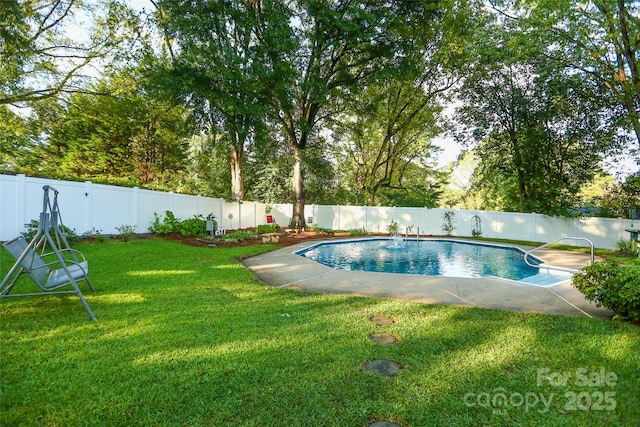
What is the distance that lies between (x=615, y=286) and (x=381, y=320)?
2760 mm

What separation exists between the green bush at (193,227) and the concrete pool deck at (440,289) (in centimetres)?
544

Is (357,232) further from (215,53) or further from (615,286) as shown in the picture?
(615,286)

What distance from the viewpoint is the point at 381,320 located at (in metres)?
3.48

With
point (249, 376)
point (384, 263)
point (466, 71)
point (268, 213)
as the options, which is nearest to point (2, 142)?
point (268, 213)

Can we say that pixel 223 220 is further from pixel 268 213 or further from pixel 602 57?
pixel 602 57

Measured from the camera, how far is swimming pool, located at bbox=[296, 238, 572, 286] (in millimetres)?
7570

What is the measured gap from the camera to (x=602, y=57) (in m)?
9.65

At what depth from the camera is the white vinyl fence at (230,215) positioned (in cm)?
715

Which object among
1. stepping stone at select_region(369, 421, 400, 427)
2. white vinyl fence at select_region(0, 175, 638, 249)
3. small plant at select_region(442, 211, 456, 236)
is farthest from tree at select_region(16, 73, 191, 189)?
stepping stone at select_region(369, 421, 400, 427)

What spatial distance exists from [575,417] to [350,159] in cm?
2097

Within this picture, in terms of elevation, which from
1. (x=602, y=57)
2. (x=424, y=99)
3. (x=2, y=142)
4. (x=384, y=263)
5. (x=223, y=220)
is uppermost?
(x=424, y=99)

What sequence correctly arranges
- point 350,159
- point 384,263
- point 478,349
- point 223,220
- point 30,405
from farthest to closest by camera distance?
point 350,159, point 223,220, point 384,263, point 478,349, point 30,405

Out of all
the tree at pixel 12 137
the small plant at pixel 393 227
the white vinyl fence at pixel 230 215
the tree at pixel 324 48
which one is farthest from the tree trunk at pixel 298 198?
the tree at pixel 12 137

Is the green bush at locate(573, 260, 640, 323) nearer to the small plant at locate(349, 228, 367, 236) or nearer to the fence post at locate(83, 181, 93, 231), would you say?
the fence post at locate(83, 181, 93, 231)
